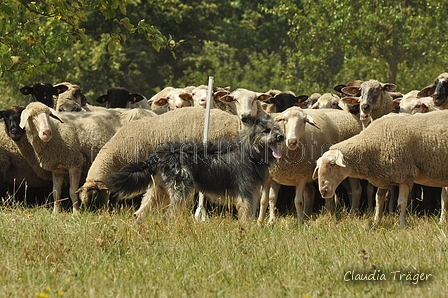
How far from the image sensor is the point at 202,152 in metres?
10.2

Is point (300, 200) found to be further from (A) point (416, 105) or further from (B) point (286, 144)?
(A) point (416, 105)

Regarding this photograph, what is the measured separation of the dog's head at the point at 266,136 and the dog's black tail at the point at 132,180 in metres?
1.17

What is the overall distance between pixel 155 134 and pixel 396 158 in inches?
134

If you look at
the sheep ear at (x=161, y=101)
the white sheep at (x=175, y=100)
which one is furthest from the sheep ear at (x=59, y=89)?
the sheep ear at (x=161, y=101)

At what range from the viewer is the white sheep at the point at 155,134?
1209 cm

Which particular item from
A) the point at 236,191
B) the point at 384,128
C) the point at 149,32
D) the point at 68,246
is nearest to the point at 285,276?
the point at 68,246

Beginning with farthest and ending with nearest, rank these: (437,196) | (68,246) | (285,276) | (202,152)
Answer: (437,196)
(202,152)
(68,246)
(285,276)

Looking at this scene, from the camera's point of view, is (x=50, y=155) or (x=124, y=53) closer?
(x=50, y=155)

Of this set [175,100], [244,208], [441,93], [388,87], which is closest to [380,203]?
[244,208]

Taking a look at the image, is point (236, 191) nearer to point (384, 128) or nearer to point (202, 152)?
point (202, 152)

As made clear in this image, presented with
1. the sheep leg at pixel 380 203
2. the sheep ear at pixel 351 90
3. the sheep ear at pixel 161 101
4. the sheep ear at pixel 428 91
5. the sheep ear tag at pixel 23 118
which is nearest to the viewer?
the sheep leg at pixel 380 203

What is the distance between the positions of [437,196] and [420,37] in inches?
696

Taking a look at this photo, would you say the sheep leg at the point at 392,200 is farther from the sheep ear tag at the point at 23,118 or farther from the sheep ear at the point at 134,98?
the sheep ear at the point at 134,98

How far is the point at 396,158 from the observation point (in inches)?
425
